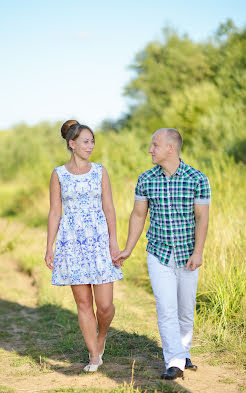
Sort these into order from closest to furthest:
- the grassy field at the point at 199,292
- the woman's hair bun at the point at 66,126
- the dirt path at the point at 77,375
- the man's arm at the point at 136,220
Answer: the dirt path at the point at 77,375, the man's arm at the point at 136,220, the woman's hair bun at the point at 66,126, the grassy field at the point at 199,292

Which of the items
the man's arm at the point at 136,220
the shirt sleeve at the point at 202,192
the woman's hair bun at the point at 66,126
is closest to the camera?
the shirt sleeve at the point at 202,192

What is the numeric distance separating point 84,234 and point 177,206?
78cm


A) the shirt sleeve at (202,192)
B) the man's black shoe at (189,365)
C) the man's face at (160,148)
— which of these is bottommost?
the man's black shoe at (189,365)

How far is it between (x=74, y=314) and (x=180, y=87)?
2603 cm

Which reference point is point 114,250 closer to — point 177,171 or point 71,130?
point 177,171

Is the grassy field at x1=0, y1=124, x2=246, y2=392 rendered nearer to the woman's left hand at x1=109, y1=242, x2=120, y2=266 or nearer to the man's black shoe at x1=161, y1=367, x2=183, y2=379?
the man's black shoe at x1=161, y1=367, x2=183, y2=379

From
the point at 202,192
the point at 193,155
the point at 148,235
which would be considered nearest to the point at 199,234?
the point at 202,192

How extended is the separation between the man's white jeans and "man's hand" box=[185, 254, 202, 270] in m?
0.07

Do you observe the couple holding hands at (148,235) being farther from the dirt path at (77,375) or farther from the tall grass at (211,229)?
the tall grass at (211,229)

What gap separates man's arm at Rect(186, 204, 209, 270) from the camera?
12.5 ft

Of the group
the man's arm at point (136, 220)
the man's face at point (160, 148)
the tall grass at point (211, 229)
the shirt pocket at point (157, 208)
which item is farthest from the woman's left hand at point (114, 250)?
the tall grass at point (211, 229)

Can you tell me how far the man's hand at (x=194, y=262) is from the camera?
380 cm

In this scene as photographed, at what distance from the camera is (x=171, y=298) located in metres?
3.83

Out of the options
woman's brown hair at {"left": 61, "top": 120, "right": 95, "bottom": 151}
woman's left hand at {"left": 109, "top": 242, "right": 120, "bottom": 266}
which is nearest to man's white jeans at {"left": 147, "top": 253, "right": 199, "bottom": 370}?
woman's left hand at {"left": 109, "top": 242, "right": 120, "bottom": 266}
